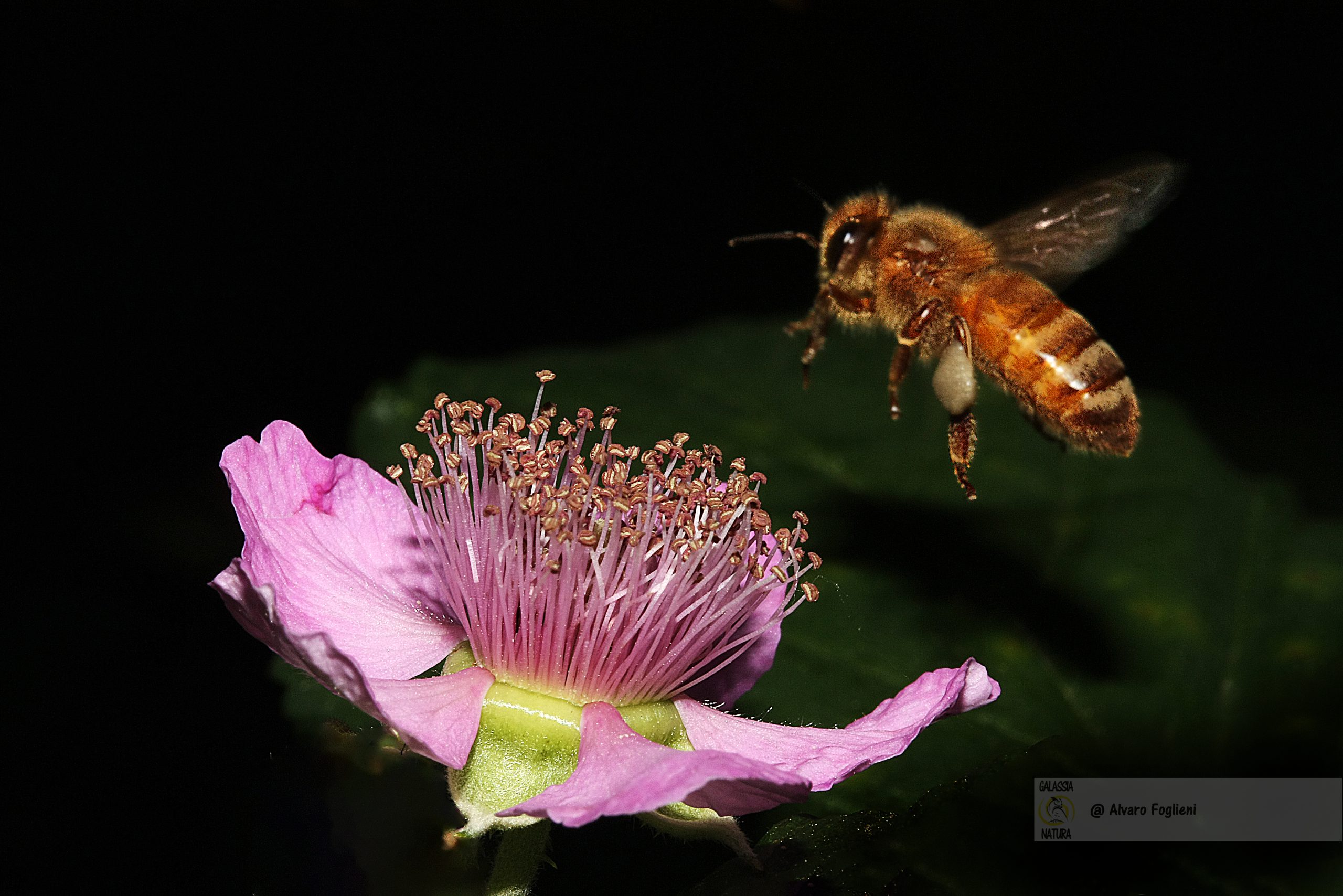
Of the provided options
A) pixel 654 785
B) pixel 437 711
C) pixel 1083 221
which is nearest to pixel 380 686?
pixel 437 711

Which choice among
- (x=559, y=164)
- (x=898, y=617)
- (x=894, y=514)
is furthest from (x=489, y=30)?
(x=898, y=617)

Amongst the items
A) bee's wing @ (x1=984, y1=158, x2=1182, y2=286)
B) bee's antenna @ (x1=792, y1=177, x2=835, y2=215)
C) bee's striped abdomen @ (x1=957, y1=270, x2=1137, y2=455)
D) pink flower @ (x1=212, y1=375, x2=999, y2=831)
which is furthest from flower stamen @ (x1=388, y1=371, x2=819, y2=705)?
bee's wing @ (x1=984, y1=158, x2=1182, y2=286)

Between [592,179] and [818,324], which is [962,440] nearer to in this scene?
[818,324]

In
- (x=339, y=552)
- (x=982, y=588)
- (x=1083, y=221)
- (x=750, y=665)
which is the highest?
(x=1083, y=221)

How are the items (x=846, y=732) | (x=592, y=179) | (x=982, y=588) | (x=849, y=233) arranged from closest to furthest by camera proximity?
(x=846, y=732) < (x=849, y=233) < (x=982, y=588) < (x=592, y=179)

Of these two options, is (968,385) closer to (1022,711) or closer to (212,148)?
(1022,711)

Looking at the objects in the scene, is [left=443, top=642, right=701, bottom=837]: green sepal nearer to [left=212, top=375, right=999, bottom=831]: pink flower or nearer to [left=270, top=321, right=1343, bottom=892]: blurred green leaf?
[left=212, top=375, right=999, bottom=831]: pink flower

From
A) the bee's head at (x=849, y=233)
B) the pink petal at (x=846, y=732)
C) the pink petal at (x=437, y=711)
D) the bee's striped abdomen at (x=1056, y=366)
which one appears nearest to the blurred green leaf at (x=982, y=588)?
the pink petal at (x=846, y=732)
